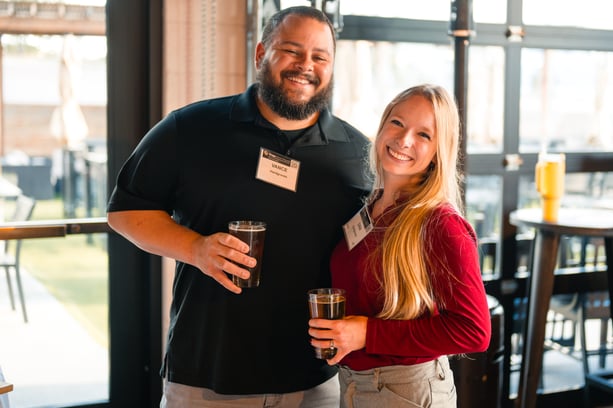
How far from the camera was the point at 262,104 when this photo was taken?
2227mm

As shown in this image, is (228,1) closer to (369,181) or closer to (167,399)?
(369,181)

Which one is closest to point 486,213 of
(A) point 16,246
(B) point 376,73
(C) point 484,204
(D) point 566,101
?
(C) point 484,204

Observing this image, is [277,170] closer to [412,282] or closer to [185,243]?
[185,243]

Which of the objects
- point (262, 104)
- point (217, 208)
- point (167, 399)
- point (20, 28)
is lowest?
point (167, 399)

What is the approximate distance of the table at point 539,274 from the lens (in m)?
3.17

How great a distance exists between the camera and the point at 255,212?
6.86ft

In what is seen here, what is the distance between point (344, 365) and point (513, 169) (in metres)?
2.09

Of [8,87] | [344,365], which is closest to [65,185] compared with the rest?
[8,87]

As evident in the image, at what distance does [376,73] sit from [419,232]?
5.74 ft

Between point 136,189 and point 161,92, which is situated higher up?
point 161,92

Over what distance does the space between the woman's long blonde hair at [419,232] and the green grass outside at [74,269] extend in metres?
1.58

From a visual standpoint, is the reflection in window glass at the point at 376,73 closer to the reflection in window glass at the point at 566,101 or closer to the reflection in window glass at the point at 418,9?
the reflection in window glass at the point at 418,9

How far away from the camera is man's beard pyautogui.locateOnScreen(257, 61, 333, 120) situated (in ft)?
7.03

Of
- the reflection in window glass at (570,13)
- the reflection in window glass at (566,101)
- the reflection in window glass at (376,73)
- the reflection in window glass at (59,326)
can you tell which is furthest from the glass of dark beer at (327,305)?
the reflection in window glass at (570,13)
